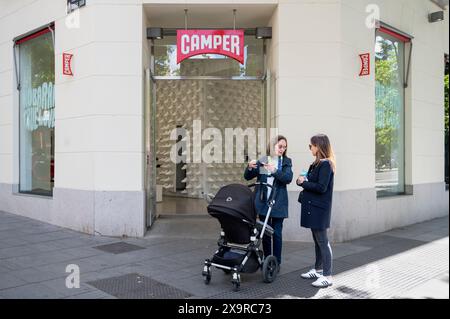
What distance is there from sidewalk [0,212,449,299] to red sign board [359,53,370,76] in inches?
120

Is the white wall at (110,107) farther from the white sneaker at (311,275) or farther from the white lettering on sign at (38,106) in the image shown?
the white sneaker at (311,275)

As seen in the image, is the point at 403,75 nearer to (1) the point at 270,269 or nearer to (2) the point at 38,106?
(1) the point at 270,269

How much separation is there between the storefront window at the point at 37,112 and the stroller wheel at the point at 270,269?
5.65 meters

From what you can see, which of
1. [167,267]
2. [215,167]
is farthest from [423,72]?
[167,267]

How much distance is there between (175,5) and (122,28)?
1.02 m

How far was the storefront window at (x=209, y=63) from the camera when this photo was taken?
8531mm

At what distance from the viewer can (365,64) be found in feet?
25.4

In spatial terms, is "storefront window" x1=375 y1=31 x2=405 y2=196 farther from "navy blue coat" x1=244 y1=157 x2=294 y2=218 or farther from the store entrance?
"navy blue coat" x1=244 y1=157 x2=294 y2=218

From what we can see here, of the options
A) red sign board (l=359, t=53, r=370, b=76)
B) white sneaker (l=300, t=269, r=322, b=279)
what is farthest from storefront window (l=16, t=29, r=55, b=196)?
red sign board (l=359, t=53, r=370, b=76)

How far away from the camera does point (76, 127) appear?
25.4 feet

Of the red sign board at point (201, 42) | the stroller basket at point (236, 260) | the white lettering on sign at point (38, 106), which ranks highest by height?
the red sign board at point (201, 42)

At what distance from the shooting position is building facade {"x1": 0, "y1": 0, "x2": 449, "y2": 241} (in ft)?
24.2

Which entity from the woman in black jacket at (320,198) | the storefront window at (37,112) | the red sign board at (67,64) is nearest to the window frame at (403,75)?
the woman in black jacket at (320,198)

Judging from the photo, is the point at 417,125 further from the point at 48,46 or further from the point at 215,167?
the point at 48,46
